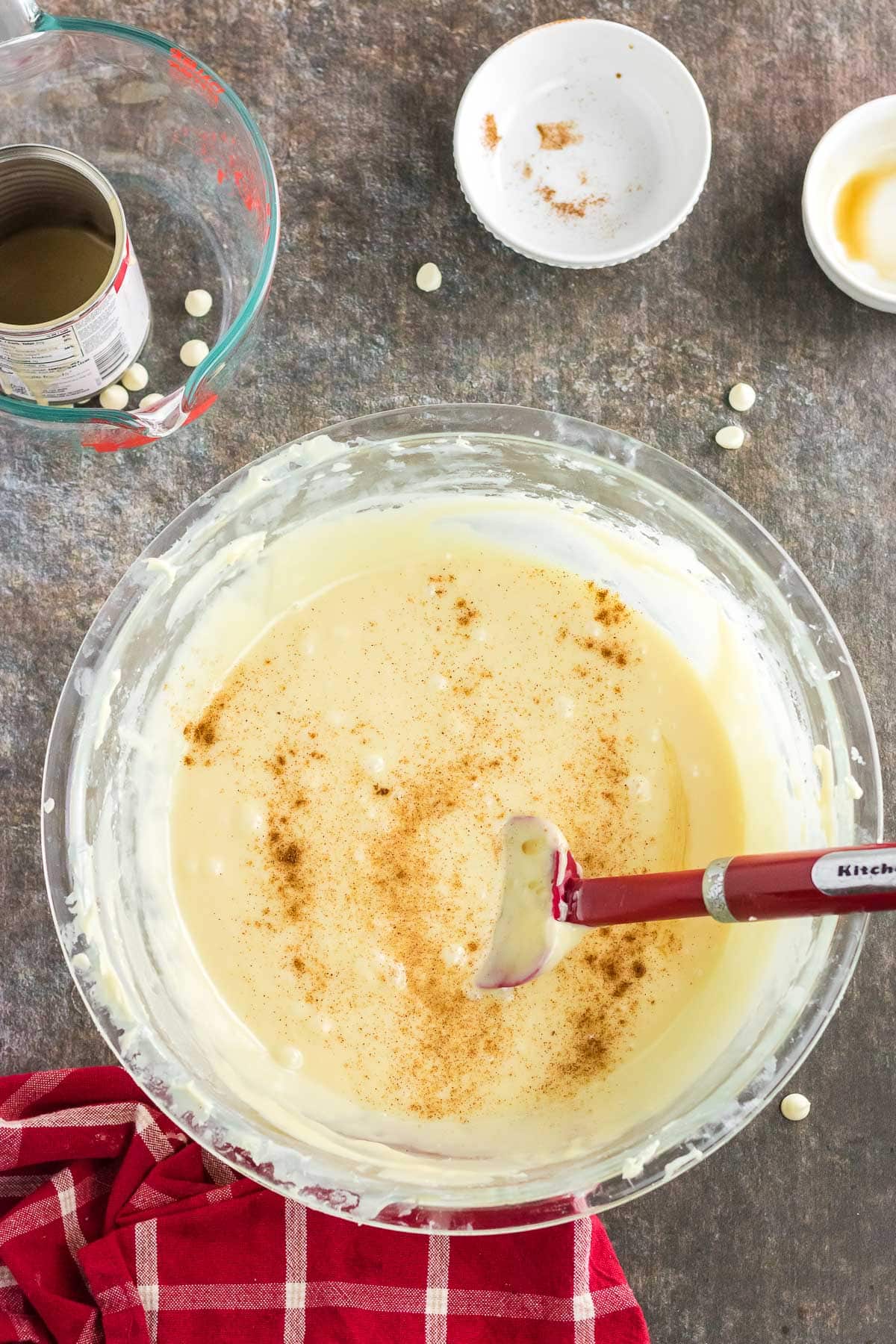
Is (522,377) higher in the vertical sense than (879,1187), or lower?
higher

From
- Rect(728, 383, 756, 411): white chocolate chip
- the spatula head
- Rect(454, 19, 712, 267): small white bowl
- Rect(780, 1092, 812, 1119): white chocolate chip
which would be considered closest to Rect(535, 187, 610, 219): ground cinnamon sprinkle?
Rect(454, 19, 712, 267): small white bowl

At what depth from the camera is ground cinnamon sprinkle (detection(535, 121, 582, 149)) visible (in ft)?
5.34

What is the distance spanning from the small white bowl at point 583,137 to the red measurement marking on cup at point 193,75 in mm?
316

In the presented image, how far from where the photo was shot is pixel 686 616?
60.7 inches

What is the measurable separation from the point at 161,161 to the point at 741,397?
0.84m

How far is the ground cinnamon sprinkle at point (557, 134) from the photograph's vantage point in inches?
64.1

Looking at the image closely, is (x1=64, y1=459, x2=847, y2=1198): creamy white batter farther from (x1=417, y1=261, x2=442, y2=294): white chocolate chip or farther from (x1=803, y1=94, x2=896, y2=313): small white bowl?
(x1=803, y1=94, x2=896, y2=313): small white bowl

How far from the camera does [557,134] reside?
1.63 m

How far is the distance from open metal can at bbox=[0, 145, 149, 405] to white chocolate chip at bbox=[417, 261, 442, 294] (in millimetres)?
359

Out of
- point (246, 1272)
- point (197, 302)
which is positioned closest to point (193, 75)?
point (197, 302)

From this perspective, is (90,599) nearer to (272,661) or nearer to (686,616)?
(272,661)

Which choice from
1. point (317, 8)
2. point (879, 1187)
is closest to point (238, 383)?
point (317, 8)

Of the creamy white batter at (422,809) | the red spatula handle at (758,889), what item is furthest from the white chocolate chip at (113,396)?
the red spatula handle at (758,889)

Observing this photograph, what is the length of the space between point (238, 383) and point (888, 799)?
102cm
